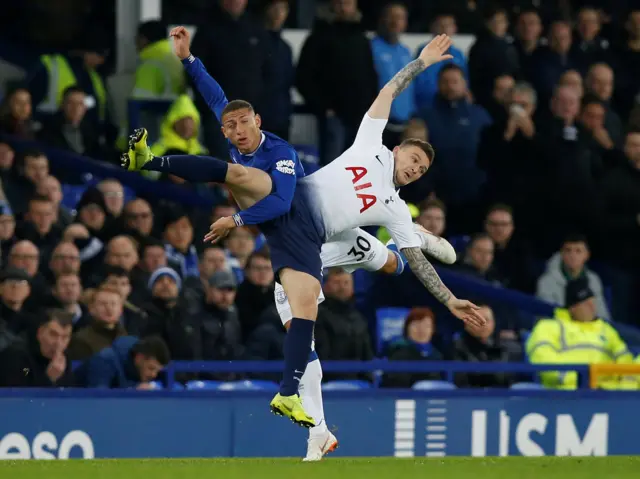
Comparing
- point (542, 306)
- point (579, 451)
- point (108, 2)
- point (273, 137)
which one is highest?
point (108, 2)

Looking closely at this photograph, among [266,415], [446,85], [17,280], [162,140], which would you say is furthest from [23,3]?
[266,415]

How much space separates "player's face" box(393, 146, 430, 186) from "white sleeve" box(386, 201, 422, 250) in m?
0.21

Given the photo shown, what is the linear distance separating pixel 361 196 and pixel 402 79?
2.67 feet

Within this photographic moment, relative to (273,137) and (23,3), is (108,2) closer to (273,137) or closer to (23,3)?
(23,3)

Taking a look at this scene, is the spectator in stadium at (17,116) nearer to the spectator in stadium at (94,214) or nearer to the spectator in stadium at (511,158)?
the spectator in stadium at (94,214)

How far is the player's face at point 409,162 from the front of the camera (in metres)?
11.3

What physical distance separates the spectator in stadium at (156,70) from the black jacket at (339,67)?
1.21m

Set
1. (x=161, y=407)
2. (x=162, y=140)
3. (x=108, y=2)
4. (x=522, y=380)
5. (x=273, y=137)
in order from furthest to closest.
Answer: (x=108, y=2), (x=162, y=140), (x=522, y=380), (x=161, y=407), (x=273, y=137)

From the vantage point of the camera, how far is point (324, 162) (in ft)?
56.9

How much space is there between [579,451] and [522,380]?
1.44 meters

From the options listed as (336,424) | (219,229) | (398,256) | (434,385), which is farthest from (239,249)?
(219,229)

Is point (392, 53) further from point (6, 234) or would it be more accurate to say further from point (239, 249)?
point (6, 234)

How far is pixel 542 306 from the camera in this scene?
15281 mm

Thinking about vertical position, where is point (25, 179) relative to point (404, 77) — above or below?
below
